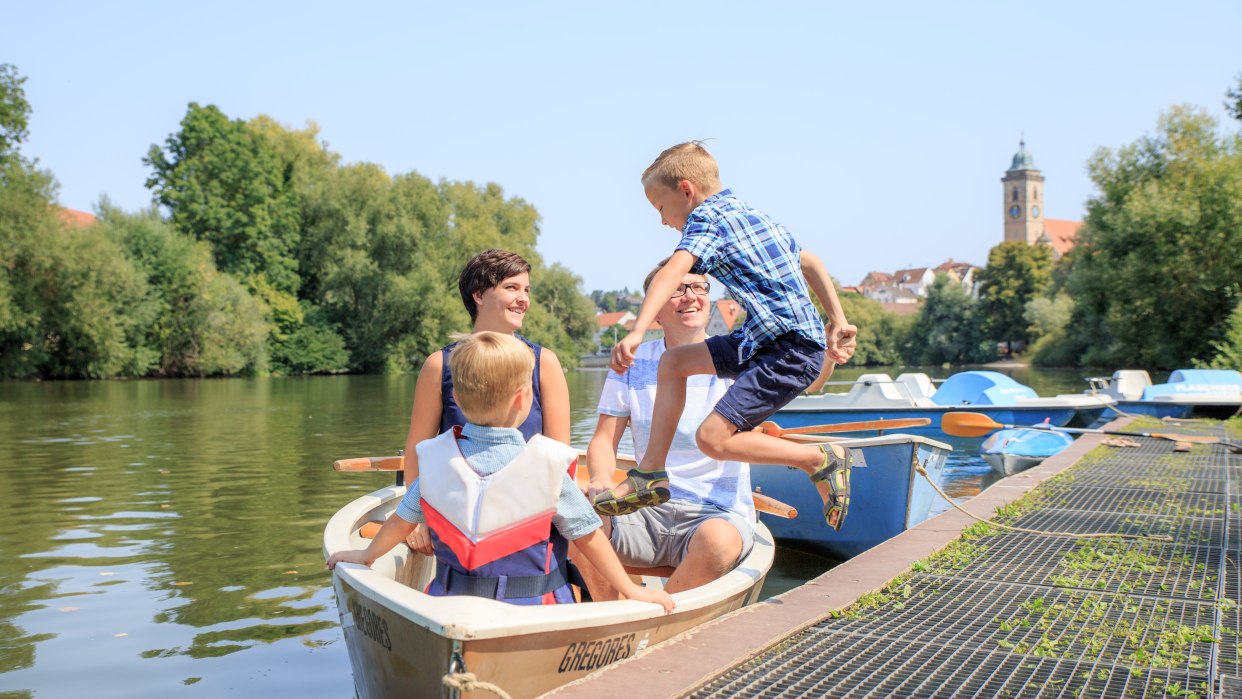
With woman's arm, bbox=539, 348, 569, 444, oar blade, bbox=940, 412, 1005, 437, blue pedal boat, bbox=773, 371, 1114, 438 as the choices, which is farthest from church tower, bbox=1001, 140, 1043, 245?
woman's arm, bbox=539, 348, 569, 444

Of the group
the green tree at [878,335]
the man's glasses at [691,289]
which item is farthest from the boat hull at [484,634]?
the green tree at [878,335]

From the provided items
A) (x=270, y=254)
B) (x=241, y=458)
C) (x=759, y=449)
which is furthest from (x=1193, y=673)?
(x=270, y=254)

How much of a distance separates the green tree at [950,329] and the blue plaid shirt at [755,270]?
83943 millimetres

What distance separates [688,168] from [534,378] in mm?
1097

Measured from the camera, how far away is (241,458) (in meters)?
15.0

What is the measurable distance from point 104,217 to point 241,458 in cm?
3552

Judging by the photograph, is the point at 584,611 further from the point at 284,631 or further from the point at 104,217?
the point at 104,217

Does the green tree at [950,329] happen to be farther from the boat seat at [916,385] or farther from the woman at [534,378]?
the woman at [534,378]

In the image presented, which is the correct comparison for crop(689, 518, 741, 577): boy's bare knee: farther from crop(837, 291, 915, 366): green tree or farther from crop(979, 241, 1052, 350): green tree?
crop(837, 291, 915, 366): green tree

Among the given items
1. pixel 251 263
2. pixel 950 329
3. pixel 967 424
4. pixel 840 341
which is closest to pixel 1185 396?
pixel 967 424

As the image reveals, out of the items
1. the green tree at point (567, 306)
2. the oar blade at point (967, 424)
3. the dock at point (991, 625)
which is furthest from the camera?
the green tree at point (567, 306)

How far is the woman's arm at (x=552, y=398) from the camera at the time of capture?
13.5ft

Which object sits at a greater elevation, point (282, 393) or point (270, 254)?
point (270, 254)

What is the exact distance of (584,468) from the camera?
680 cm
